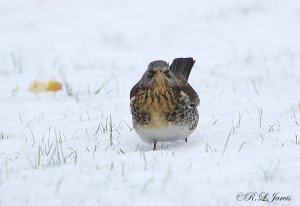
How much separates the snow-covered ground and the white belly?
0.11 metres

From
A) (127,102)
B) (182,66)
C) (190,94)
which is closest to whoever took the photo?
(190,94)

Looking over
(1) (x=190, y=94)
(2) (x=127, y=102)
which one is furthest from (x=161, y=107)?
(2) (x=127, y=102)

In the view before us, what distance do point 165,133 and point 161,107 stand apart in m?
0.22

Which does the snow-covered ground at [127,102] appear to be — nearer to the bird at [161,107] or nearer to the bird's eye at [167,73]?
the bird at [161,107]

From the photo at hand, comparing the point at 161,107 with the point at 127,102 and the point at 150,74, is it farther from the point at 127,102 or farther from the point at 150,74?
the point at 127,102

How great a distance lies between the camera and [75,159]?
200 inches

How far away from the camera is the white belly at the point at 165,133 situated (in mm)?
5566
